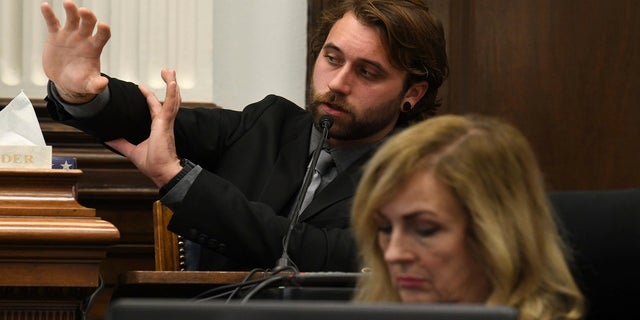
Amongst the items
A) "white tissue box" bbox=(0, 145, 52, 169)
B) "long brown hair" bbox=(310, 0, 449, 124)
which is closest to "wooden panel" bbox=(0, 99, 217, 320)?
"long brown hair" bbox=(310, 0, 449, 124)

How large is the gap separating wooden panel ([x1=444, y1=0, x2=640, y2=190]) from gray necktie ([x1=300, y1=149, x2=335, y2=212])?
2.81 feet

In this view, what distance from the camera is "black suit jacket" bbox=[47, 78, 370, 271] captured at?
8.64 feet

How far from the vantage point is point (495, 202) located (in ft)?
5.06

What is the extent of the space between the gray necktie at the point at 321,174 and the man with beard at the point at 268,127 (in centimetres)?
2

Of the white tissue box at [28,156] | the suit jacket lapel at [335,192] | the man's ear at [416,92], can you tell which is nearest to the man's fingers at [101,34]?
the white tissue box at [28,156]

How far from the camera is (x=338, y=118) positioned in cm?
292

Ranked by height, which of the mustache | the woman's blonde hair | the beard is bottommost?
the beard

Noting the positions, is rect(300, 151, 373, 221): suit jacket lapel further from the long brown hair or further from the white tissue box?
the white tissue box

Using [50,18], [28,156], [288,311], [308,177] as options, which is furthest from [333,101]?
[288,311]

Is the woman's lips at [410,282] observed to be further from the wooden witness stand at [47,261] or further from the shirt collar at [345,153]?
the shirt collar at [345,153]

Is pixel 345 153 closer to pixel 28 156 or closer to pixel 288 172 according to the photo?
pixel 288 172

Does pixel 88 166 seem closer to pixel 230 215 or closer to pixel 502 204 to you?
pixel 230 215

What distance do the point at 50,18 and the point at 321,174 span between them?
2.46ft

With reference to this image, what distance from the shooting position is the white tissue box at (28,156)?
2.34m
